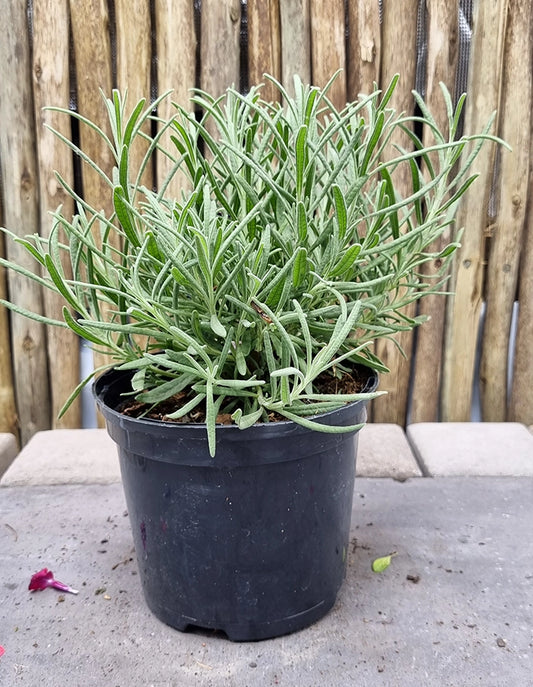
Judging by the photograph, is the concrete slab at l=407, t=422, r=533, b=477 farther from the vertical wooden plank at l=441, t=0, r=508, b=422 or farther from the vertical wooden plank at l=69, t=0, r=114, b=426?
the vertical wooden plank at l=69, t=0, r=114, b=426

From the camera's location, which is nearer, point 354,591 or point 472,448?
point 354,591

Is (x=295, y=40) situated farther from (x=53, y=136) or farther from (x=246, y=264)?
(x=246, y=264)

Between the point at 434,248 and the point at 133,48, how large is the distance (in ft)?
3.14

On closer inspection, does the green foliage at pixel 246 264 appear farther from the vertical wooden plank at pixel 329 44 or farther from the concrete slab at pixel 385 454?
the vertical wooden plank at pixel 329 44

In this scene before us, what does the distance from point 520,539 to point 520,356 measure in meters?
0.71

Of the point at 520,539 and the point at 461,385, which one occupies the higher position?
the point at 461,385

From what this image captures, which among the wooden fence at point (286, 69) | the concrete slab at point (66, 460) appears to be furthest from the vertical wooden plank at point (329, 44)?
the concrete slab at point (66, 460)

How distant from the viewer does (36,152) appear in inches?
69.4

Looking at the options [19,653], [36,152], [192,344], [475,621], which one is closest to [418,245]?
[192,344]

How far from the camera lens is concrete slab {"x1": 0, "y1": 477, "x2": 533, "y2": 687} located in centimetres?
93

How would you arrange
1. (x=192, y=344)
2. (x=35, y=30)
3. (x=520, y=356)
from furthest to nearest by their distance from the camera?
(x=520, y=356)
(x=35, y=30)
(x=192, y=344)

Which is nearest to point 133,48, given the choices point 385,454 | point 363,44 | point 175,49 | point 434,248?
point 175,49

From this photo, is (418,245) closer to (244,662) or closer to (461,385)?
(244,662)

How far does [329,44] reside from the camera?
5.52 ft
